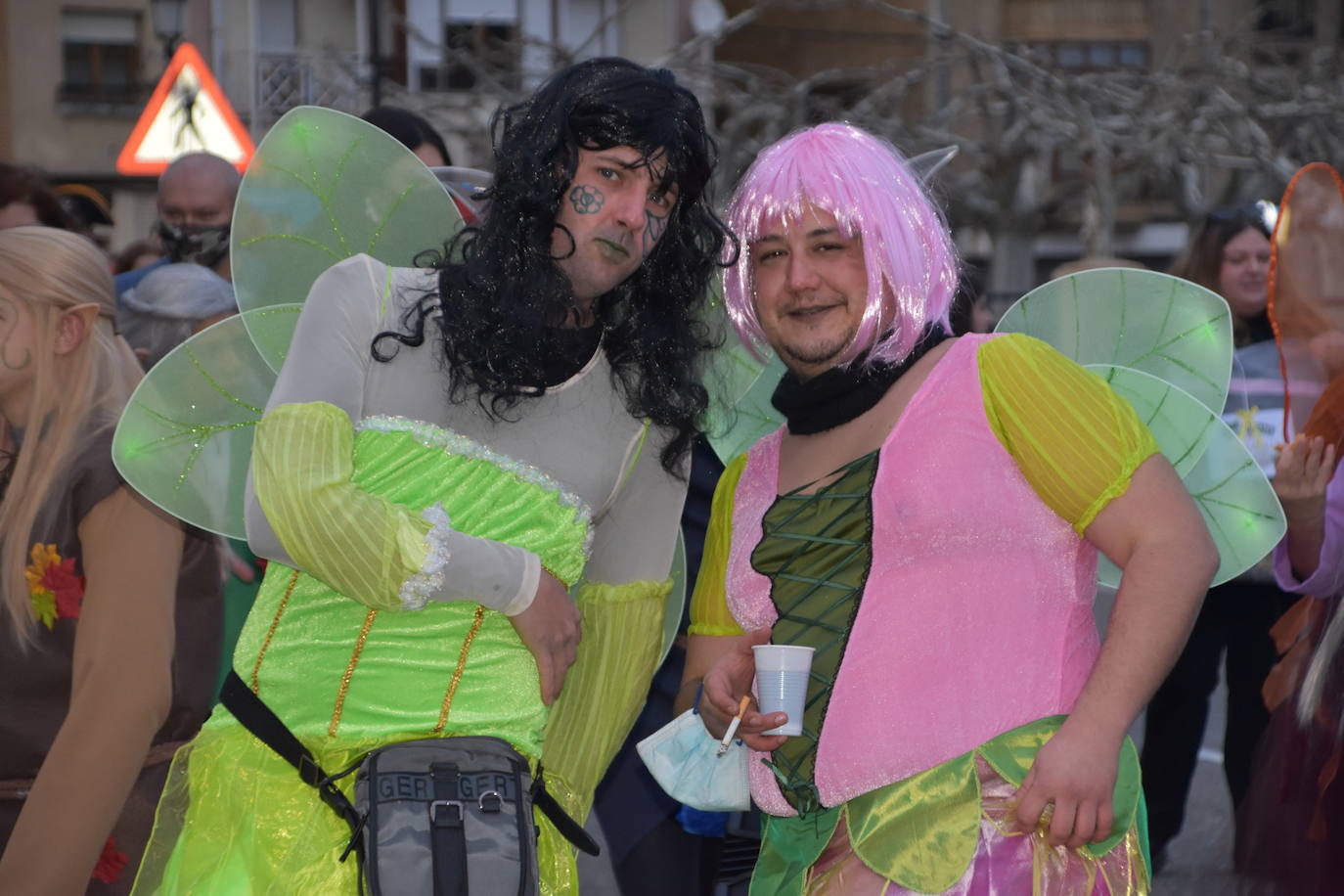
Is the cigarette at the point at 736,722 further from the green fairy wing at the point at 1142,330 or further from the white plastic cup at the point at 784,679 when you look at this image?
the green fairy wing at the point at 1142,330

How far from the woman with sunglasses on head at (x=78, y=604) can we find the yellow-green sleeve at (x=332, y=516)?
64 centimetres

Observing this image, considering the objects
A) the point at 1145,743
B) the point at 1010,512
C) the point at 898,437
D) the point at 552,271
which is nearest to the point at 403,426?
the point at 552,271

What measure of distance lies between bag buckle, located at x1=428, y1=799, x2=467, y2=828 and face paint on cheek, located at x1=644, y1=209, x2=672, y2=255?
0.89m

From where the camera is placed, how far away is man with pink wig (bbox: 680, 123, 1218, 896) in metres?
2.30

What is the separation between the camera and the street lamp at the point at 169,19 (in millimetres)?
12078

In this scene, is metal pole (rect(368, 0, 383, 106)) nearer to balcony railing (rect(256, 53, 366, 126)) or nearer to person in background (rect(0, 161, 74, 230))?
person in background (rect(0, 161, 74, 230))

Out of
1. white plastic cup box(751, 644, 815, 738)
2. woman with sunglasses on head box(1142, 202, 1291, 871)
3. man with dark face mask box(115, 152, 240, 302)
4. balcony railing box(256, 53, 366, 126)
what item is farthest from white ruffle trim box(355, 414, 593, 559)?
balcony railing box(256, 53, 366, 126)

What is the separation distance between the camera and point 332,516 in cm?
227

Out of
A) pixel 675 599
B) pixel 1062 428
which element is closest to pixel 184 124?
pixel 675 599

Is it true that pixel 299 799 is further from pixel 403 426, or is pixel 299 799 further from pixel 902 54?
pixel 902 54

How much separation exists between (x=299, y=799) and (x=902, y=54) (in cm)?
2891

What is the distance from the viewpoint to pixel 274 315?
9.09 ft

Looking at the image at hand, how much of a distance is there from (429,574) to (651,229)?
26.3 inches

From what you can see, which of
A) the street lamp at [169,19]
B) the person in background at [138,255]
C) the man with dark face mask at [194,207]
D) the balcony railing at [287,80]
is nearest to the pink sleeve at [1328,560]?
the man with dark face mask at [194,207]
